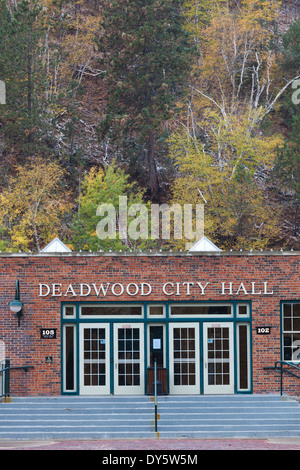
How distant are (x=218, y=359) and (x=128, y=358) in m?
2.73

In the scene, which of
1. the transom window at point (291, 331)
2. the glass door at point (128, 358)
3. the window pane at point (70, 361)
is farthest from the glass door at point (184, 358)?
the window pane at point (70, 361)

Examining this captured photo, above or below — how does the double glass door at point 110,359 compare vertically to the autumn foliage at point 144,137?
below

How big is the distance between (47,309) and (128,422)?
460 cm

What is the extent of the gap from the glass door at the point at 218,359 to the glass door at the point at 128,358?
195 cm

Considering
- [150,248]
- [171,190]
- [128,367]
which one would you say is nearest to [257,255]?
[128,367]

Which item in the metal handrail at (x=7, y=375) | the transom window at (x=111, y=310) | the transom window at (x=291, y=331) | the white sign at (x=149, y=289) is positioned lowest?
the metal handrail at (x=7, y=375)

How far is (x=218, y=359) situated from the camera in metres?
24.8

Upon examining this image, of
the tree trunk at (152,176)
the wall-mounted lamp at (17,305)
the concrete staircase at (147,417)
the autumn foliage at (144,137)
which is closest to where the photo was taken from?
the concrete staircase at (147,417)

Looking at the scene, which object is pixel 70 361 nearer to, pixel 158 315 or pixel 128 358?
pixel 128 358

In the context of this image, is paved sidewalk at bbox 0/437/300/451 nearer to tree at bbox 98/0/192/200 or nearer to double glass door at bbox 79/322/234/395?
double glass door at bbox 79/322/234/395

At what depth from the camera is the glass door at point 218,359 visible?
24688mm

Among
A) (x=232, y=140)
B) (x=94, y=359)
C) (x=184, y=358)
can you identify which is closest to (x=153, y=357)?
(x=184, y=358)

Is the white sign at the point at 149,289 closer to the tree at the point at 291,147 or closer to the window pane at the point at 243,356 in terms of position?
the window pane at the point at 243,356

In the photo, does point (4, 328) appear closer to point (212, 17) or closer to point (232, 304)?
point (232, 304)
